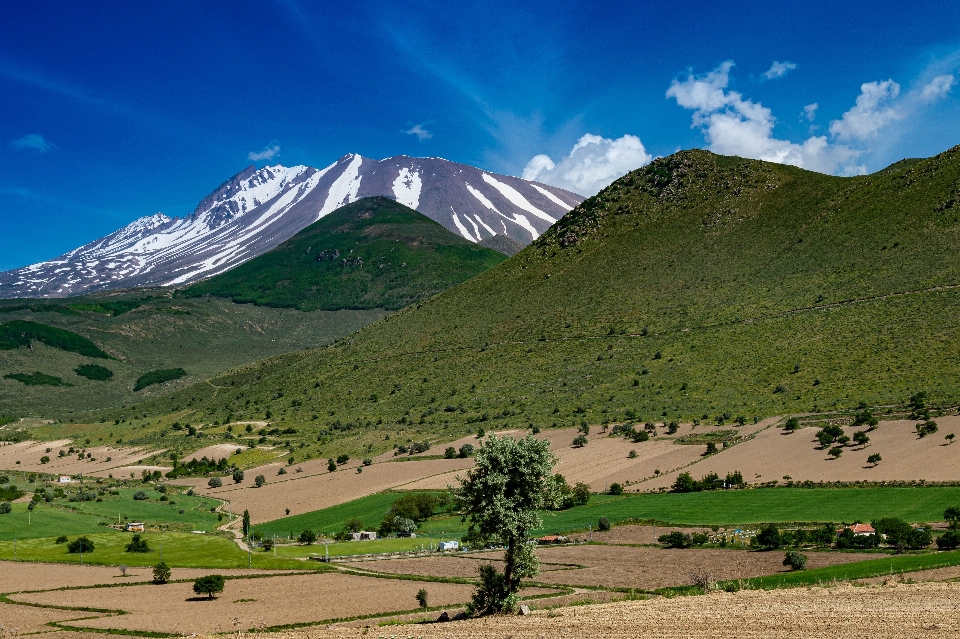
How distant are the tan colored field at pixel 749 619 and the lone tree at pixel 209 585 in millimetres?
12081

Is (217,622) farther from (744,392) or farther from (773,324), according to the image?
(773,324)

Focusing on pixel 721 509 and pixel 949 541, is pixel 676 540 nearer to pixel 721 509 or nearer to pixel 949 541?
pixel 721 509

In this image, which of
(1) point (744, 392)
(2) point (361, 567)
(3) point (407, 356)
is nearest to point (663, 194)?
(3) point (407, 356)

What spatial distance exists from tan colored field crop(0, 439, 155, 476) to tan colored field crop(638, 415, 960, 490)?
2712 inches

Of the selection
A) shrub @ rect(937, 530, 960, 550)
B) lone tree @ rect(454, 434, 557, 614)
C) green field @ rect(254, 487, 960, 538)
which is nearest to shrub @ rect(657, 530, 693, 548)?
green field @ rect(254, 487, 960, 538)

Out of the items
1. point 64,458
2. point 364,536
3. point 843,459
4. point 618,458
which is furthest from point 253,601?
point 64,458

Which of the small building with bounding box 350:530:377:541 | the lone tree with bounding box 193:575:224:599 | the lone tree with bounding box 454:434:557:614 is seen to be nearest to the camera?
the lone tree with bounding box 454:434:557:614

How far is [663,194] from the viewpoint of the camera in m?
152

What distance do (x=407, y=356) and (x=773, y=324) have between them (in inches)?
2051

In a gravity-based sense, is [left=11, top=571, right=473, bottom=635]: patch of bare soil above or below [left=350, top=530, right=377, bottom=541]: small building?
below

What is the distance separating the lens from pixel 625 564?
43.6 metres

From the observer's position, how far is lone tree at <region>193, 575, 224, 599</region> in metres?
40.7

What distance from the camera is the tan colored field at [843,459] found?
55.9 m

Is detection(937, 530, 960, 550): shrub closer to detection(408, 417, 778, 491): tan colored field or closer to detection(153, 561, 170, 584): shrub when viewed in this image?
detection(408, 417, 778, 491): tan colored field
